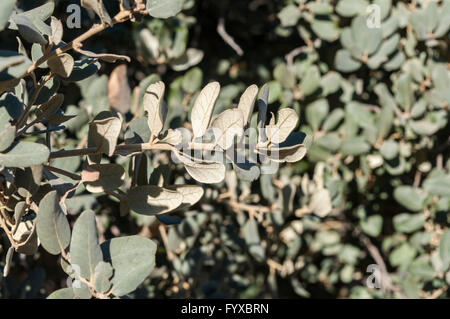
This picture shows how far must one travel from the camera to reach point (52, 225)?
1.99ft

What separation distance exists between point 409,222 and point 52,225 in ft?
2.84

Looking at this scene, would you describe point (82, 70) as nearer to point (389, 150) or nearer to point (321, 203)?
point (321, 203)

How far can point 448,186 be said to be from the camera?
3.69 feet

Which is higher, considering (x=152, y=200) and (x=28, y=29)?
(x=28, y=29)

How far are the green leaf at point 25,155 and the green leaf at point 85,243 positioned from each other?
105mm

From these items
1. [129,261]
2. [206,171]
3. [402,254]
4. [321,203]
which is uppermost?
[206,171]

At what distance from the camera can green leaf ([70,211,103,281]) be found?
633 millimetres

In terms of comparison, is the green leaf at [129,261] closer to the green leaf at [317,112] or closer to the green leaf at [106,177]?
the green leaf at [106,177]

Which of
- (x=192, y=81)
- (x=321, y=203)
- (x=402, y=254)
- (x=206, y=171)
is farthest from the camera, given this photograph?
(x=402, y=254)

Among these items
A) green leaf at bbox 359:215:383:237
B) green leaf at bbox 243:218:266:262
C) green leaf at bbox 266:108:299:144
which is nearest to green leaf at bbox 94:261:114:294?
green leaf at bbox 266:108:299:144

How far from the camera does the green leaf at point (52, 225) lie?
0.59 m

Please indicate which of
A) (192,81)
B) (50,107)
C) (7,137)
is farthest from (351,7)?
(7,137)

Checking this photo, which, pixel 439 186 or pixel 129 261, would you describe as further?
pixel 439 186

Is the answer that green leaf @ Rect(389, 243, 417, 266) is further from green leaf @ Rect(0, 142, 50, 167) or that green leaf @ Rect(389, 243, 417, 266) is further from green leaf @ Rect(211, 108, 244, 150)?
green leaf @ Rect(0, 142, 50, 167)
